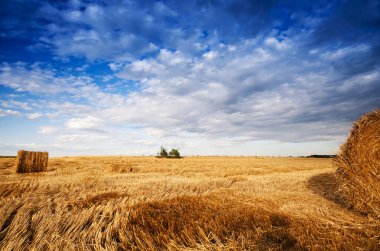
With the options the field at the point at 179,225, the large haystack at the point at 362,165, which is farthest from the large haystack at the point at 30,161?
the large haystack at the point at 362,165

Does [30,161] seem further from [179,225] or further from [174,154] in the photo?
[174,154]

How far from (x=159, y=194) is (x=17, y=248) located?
372cm

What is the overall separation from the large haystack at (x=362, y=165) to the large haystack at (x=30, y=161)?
50.0 ft

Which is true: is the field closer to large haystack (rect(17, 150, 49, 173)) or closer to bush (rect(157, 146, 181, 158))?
large haystack (rect(17, 150, 49, 173))

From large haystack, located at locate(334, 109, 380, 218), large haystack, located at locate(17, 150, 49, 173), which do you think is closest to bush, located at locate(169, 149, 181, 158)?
large haystack, located at locate(17, 150, 49, 173)

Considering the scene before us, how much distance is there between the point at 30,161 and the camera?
14773mm

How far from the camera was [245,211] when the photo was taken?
15.6 feet

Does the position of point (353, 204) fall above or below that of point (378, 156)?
below

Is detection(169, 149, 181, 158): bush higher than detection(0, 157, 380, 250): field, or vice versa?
detection(169, 149, 181, 158): bush

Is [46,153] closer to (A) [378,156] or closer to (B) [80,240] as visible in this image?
(B) [80,240]

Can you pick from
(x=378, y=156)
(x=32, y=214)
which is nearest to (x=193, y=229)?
(x=32, y=214)

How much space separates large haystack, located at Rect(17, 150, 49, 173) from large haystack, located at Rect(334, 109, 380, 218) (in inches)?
600

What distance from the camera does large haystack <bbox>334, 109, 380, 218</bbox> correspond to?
572cm

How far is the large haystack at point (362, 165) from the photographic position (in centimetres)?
572
